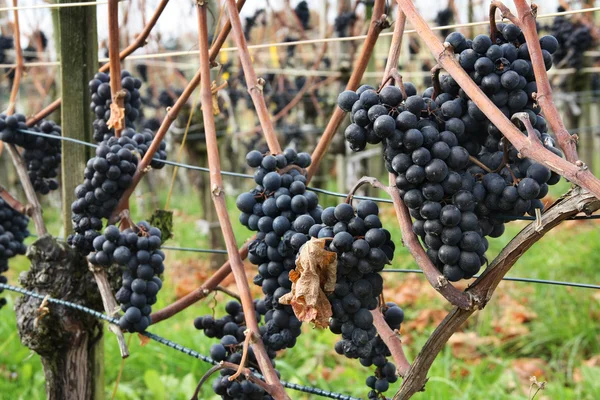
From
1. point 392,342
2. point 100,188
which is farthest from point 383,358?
point 100,188

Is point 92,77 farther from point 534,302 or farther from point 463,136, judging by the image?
point 534,302

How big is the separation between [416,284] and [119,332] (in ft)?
11.0

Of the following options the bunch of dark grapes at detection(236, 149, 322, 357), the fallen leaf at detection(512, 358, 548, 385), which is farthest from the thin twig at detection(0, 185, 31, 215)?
the fallen leaf at detection(512, 358, 548, 385)

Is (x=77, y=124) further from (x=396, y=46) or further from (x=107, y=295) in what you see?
(x=396, y=46)

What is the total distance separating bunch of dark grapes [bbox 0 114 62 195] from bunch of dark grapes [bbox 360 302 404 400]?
1119 millimetres

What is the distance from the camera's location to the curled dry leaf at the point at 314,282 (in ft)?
3.01

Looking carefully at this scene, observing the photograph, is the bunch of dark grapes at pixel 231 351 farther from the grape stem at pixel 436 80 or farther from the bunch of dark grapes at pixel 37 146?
the bunch of dark grapes at pixel 37 146

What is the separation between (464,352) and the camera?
3.34 m

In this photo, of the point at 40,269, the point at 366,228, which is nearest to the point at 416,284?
the point at 40,269

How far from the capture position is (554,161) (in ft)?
2.58

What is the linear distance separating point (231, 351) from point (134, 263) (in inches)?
11.1

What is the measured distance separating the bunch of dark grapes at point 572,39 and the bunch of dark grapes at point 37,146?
11.6 ft

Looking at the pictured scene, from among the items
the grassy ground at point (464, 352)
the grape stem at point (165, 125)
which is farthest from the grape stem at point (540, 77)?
the grassy ground at point (464, 352)

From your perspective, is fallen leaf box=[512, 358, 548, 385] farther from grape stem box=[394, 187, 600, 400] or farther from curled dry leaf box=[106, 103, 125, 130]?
curled dry leaf box=[106, 103, 125, 130]
